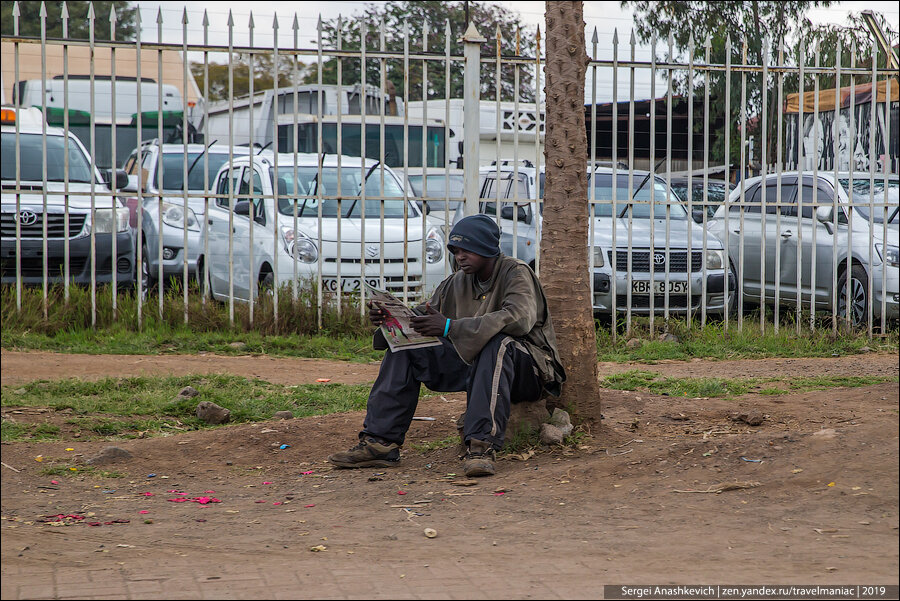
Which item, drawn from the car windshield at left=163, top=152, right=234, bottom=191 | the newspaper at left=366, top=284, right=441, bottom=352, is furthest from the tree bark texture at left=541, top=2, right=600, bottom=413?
the car windshield at left=163, top=152, right=234, bottom=191

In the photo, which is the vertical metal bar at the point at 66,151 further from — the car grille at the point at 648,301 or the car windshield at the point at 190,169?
the car grille at the point at 648,301

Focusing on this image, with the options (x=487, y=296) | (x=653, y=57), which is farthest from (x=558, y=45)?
(x=653, y=57)

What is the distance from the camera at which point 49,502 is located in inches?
172

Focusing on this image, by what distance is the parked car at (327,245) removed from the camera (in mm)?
8062

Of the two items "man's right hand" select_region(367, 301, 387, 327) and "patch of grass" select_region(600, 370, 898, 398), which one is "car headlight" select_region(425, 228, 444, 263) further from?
"man's right hand" select_region(367, 301, 387, 327)

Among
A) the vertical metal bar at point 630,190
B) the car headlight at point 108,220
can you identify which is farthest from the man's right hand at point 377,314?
the car headlight at point 108,220

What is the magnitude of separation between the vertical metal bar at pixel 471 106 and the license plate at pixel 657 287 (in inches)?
62.8

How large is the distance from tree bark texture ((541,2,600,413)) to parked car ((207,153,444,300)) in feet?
9.55

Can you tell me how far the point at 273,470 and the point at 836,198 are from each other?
5.71 m

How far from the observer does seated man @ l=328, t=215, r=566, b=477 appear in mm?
4605

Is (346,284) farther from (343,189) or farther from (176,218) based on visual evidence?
(176,218)

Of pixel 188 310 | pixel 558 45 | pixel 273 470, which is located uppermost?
pixel 558 45

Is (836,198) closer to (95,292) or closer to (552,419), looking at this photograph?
(552,419)

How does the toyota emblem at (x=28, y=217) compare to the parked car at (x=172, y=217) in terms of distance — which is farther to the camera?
the parked car at (x=172, y=217)
